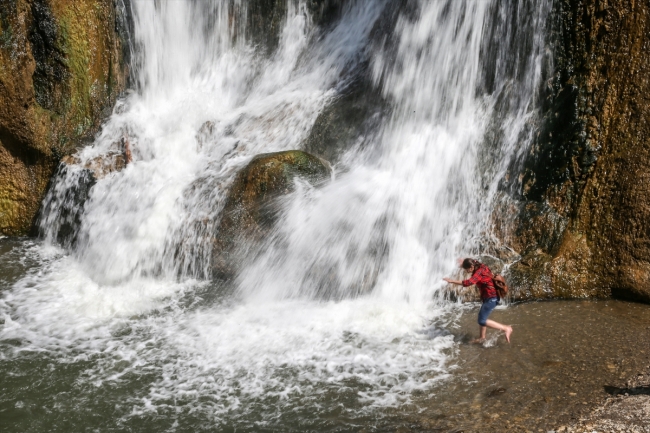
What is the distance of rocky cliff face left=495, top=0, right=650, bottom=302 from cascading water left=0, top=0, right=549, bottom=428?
0.43m

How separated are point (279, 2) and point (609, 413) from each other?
29.9 ft

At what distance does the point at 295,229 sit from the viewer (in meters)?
8.20

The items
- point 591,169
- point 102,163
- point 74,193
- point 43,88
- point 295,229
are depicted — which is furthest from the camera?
point 43,88

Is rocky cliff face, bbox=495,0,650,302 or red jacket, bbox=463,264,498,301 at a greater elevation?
rocky cliff face, bbox=495,0,650,302

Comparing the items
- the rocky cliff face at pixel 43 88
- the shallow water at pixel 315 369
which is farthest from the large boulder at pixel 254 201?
the rocky cliff face at pixel 43 88

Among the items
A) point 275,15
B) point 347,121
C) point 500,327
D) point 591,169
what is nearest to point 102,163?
point 347,121

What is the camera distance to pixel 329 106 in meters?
10.0

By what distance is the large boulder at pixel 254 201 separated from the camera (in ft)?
27.5

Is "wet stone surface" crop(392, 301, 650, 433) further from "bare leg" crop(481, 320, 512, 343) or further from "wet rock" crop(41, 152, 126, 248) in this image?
"wet rock" crop(41, 152, 126, 248)

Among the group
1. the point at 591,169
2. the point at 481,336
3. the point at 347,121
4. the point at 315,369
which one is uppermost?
the point at 347,121

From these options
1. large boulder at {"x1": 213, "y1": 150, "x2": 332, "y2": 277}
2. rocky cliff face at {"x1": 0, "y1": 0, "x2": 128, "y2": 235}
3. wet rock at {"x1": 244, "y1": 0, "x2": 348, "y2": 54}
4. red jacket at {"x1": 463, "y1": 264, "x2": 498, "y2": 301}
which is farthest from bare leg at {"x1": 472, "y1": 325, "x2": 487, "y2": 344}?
rocky cliff face at {"x1": 0, "y1": 0, "x2": 128, "y2": 235}

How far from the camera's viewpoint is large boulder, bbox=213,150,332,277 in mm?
8383

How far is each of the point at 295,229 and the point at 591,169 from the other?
12.1ft

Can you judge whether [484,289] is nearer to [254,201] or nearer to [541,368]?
[541,368]
